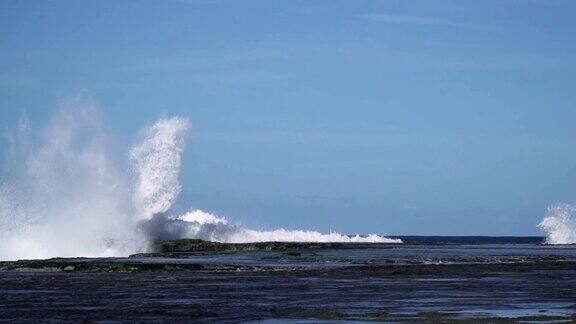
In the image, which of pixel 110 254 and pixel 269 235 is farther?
pixel 269 235

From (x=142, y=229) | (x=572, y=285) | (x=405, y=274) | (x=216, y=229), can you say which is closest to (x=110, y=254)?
(x=142, y=229)

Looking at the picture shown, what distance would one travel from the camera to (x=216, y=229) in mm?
109500

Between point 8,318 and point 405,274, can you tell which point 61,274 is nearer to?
point 405,274

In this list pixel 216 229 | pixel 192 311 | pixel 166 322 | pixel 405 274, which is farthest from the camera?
pixel 216 229

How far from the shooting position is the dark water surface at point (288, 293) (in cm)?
2669

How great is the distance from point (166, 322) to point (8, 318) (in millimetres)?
4211

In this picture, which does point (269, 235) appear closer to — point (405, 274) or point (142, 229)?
point (142, 229)

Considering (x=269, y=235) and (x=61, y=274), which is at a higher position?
(x=269, y=235)

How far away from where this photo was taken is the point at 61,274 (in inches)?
1909

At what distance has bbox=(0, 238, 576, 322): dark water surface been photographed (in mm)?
26688

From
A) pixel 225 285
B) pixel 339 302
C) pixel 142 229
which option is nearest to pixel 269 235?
pixel 142 229

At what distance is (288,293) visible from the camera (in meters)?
34.8

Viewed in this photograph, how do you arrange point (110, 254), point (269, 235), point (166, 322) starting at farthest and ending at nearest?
point (269, 235) < point (110, 254) < point (166, 322)

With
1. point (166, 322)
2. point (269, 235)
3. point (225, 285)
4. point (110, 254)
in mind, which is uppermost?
point (269, 235)
